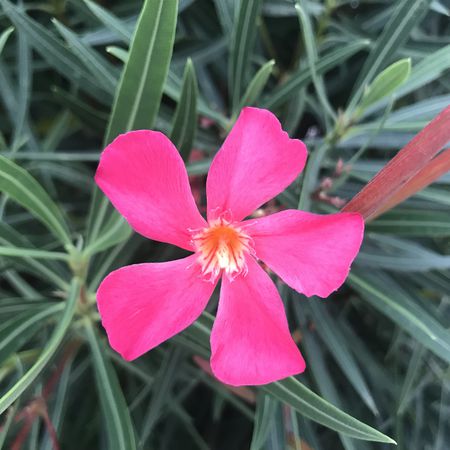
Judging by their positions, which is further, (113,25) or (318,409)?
(113,25)

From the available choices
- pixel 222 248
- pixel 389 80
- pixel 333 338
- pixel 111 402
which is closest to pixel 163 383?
pixel 111 402

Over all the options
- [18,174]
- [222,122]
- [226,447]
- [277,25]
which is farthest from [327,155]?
[226,447]

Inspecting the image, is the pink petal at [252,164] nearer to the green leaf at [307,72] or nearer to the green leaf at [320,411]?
the green leaf at [320,411]

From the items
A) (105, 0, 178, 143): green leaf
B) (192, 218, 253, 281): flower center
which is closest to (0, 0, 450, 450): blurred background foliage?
(105, 0, 178, 143): green leaf

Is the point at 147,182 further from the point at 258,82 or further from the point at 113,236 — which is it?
the point at 258,82

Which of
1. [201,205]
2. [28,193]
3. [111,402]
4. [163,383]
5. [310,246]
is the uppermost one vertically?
[310,246]

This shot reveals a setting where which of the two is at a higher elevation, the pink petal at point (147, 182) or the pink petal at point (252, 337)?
the pink petal at point (147, 182)

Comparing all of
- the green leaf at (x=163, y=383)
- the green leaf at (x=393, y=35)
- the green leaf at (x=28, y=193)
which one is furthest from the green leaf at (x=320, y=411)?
the green leaf at (x=393, y=35)
